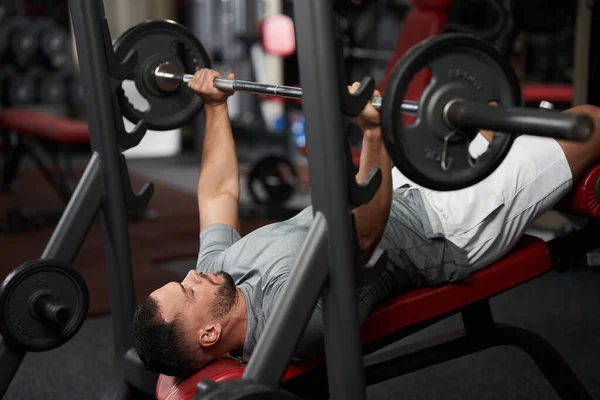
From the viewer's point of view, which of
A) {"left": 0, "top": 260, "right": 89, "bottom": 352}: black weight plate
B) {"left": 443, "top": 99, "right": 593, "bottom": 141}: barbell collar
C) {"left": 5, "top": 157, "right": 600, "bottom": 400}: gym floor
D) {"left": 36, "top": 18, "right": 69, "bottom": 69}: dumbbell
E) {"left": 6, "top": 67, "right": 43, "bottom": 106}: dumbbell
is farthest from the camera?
{"left": 6, "top": 67, "right": 43, "bottom": 106}: dumbbell

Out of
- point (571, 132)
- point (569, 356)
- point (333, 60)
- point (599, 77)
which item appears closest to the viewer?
point (571, 132)

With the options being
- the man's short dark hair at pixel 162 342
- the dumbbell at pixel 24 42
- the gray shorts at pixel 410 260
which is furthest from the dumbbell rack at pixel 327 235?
the dumbbell at pixel 24 42

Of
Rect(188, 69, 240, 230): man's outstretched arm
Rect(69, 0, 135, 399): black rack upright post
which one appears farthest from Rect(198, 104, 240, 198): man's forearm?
Rect(69, 0, 135, 399): black rack upright post

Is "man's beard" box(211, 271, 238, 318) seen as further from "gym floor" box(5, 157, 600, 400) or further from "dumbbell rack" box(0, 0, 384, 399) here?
"gym floor" box(5, 157, 600, 400)

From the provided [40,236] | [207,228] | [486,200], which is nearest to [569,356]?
[486,200]

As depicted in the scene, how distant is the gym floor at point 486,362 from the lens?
88.8 inches

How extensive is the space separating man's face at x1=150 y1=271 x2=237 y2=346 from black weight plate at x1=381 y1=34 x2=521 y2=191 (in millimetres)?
548

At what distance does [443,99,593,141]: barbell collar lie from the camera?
1.08 m

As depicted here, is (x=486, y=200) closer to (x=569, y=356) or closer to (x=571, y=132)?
(x=571, y=132)

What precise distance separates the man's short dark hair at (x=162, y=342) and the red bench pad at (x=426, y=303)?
32mm

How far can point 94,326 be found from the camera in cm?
289

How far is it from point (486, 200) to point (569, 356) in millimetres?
922

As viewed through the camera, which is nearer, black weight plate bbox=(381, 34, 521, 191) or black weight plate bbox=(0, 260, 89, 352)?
black weight plate bbox=(381, 34, 521, 191)

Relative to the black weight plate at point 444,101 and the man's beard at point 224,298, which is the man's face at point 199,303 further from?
the black weight plate at point 444,101
